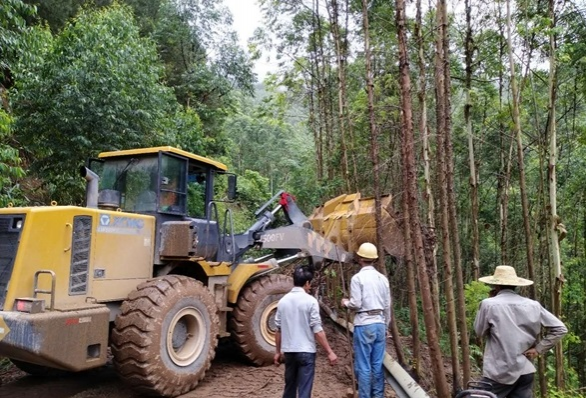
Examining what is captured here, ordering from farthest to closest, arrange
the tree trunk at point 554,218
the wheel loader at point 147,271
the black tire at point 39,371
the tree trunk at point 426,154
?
the tree trunk at point 554,218 → the tree trunk at point 426,154 → the black tire at point 39,371 → the wheel loader at point 147,271

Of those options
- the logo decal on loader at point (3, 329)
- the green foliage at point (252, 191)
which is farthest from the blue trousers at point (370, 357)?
the green foliage at point (252, 191)

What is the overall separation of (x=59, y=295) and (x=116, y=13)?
34.1 ft

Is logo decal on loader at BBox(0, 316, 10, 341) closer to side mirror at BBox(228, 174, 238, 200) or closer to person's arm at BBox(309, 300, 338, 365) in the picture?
person's arm at BBox(309, 300, 338, 365)

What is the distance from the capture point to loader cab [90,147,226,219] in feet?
20.8

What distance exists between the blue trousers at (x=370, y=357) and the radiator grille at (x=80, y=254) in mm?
2953

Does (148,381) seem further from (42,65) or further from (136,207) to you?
(42,65)

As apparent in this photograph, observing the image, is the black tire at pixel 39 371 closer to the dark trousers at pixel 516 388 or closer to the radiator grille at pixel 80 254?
the radiator grille at pixel 80 254

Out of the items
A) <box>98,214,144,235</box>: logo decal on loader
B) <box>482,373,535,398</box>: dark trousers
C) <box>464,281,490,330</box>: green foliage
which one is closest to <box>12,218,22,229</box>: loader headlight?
<box>98,214,144,235</box>: logo decal on loader

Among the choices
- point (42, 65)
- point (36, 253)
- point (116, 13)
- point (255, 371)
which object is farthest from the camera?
Answer: point (116, 13)

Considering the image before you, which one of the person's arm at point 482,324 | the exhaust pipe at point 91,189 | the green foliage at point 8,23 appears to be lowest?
the person's arm at point 482,324

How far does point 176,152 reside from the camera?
6.53 meters

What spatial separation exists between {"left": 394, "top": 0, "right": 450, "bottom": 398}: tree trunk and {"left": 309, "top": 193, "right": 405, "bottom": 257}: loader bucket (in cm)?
146

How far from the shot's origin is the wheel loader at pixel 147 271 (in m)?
4.95

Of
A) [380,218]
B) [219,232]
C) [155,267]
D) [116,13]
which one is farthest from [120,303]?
[116,13]
